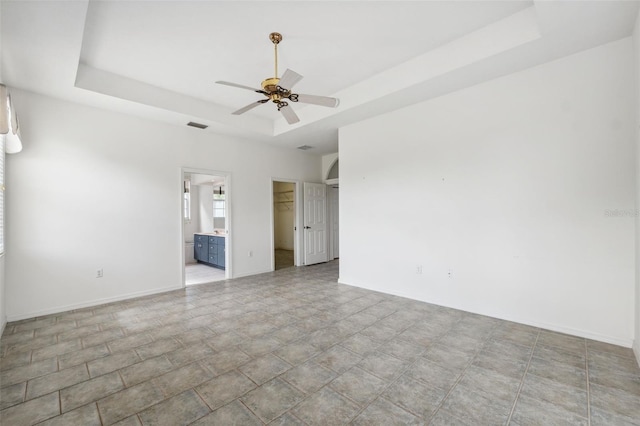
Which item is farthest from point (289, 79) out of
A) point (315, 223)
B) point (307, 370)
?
point (315, 223)

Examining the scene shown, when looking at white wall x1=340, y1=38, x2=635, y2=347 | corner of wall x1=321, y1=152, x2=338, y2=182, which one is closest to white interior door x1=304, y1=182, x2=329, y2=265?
corner of wall x1=321, y1=152, x2=338, y2=182

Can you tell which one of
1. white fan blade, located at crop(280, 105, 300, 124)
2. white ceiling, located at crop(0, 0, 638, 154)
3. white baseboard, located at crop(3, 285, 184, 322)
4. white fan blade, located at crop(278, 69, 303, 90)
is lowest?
white baseboard, located at crop(3, 285, 184, 322)

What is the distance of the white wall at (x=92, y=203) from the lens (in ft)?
11.8

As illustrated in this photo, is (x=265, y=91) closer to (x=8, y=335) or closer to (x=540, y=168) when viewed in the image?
(x=540, y=168)

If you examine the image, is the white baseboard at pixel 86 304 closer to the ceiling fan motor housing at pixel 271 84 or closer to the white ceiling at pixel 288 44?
the white ceiling at pixel 288 44

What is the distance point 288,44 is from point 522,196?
10.1 feet

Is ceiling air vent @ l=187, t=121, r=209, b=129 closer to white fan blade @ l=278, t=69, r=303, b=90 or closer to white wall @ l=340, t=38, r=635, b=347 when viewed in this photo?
white fan blade @ l=278, t=69, r=303, b=90

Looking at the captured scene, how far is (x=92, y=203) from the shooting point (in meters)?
4.08

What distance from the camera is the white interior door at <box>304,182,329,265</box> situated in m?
6.92

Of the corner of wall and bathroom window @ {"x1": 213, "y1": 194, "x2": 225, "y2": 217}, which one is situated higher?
the corner of wall

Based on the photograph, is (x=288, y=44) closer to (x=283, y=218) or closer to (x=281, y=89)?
(x=281, y=89)

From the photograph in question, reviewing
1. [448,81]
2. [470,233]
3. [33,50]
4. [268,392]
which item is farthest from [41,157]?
[470,233]

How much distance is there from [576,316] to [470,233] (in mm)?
1284

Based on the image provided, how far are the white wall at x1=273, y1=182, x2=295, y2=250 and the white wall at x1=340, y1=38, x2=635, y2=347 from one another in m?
5.60
